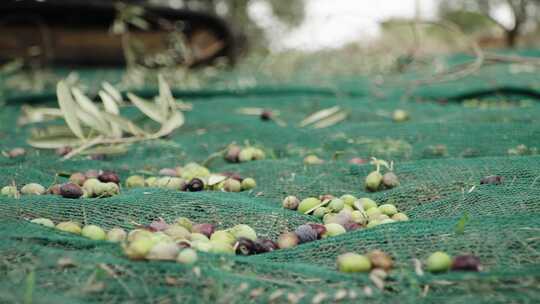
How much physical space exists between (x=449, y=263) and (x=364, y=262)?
0.15 meters

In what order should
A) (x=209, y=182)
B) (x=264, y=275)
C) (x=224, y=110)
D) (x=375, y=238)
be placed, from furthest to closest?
(x=224, y=110)
(x=209, y=182)
(x=375, y=238)
(x=264, y=275)

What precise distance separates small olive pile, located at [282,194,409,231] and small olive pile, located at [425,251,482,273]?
0.99ft

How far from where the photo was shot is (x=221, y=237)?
4.23 ft

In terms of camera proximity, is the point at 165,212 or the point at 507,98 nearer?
the point at 165,212

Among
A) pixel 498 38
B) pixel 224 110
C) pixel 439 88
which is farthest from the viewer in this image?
pixel 498 38

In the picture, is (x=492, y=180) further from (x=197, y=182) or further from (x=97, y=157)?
(x=97, y=157)

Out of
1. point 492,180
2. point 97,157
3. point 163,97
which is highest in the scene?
point 163,97

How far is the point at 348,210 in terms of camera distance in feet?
4.98

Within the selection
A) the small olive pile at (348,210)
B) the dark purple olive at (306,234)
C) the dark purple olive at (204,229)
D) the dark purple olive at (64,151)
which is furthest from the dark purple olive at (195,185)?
the dark purple olive at (64,151)

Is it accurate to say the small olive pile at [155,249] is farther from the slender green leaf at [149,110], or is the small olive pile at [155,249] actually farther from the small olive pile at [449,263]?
the slender green leaf at [149,110]

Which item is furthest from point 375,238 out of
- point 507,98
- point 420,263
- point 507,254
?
point 507,98

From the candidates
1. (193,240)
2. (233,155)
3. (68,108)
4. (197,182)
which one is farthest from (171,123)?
(193,240)

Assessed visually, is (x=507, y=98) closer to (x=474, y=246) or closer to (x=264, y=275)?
(x=474, y=246)

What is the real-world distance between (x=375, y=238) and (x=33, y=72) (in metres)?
4.08
